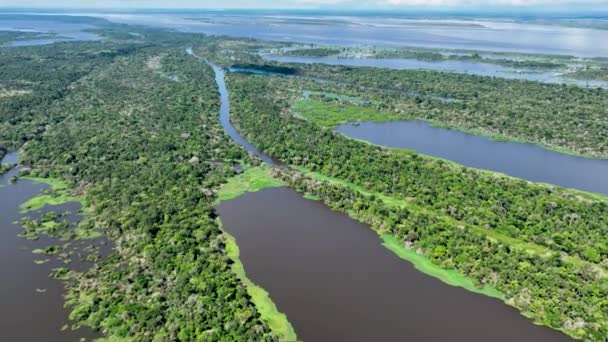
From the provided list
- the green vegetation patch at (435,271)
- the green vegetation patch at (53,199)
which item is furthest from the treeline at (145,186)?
the green vegetation patch at (435,271)

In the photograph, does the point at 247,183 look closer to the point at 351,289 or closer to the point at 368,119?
the point at 351,289

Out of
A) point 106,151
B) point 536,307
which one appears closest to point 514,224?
point 536,307

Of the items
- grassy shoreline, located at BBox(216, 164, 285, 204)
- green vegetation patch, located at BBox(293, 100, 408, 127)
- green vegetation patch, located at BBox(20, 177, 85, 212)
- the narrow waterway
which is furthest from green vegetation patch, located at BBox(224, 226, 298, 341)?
green vegetation patch, located at BBox(293, 100, 408, 127)

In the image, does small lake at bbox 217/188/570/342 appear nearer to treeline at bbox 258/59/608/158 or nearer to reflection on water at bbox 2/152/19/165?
reflection on water at bbox 2/152/19/165

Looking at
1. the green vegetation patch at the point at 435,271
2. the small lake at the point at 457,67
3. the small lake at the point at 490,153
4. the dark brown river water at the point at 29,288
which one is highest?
the small lake at the point at 457,67

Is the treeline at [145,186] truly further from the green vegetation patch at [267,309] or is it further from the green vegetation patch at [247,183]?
the green vegetation patch at [247,183]

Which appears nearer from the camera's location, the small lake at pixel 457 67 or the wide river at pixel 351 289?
the wide river at pixel 351 289

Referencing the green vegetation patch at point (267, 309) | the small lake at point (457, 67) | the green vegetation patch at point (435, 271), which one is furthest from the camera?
the small lake at point (457, 67)
